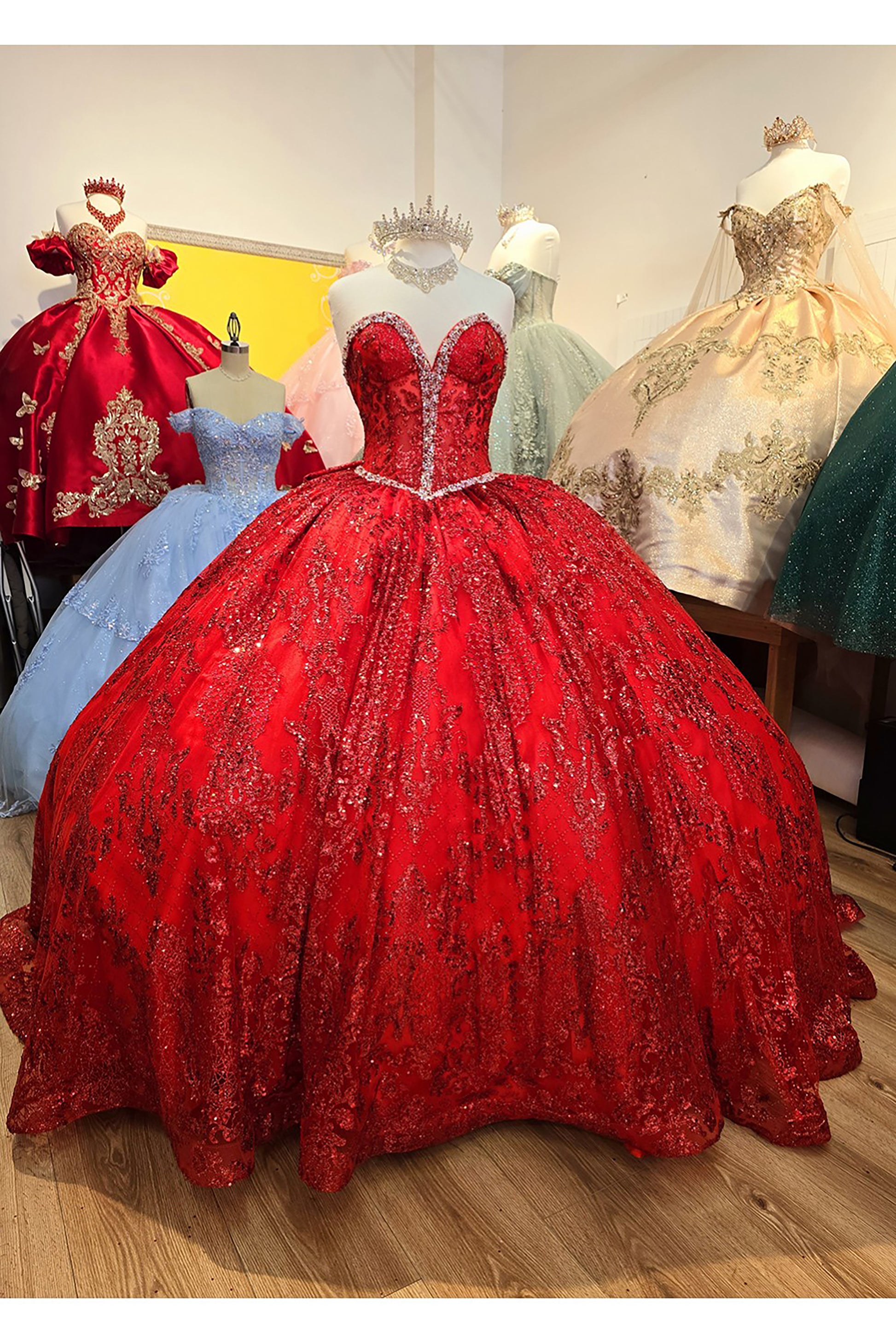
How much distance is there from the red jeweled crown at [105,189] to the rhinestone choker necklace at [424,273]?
1888 millimetres

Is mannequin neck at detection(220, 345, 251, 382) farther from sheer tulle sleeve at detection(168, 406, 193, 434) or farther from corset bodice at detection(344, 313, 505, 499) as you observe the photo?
corset bodice at detection(344, 313, 505, 499)

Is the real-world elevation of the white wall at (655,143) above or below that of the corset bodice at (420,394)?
above

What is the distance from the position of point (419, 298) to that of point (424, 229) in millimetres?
142

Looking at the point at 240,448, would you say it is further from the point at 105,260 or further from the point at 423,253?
the point at 423,253

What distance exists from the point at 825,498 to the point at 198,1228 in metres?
2.00

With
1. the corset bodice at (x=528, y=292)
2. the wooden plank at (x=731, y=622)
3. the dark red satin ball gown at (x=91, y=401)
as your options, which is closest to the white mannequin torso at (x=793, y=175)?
the corset bodice at (x=528, y=292)

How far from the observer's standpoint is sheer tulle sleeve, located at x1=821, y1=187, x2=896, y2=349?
102 inches

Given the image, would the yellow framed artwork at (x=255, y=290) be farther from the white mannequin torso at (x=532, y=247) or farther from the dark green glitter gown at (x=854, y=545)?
the dark green glitter gown at (x=854, y=545)

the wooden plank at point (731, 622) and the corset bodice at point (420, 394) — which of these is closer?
the corset bodice at point (420, 394)

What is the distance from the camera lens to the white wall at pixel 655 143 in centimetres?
291

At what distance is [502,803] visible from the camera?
4.30 ft
